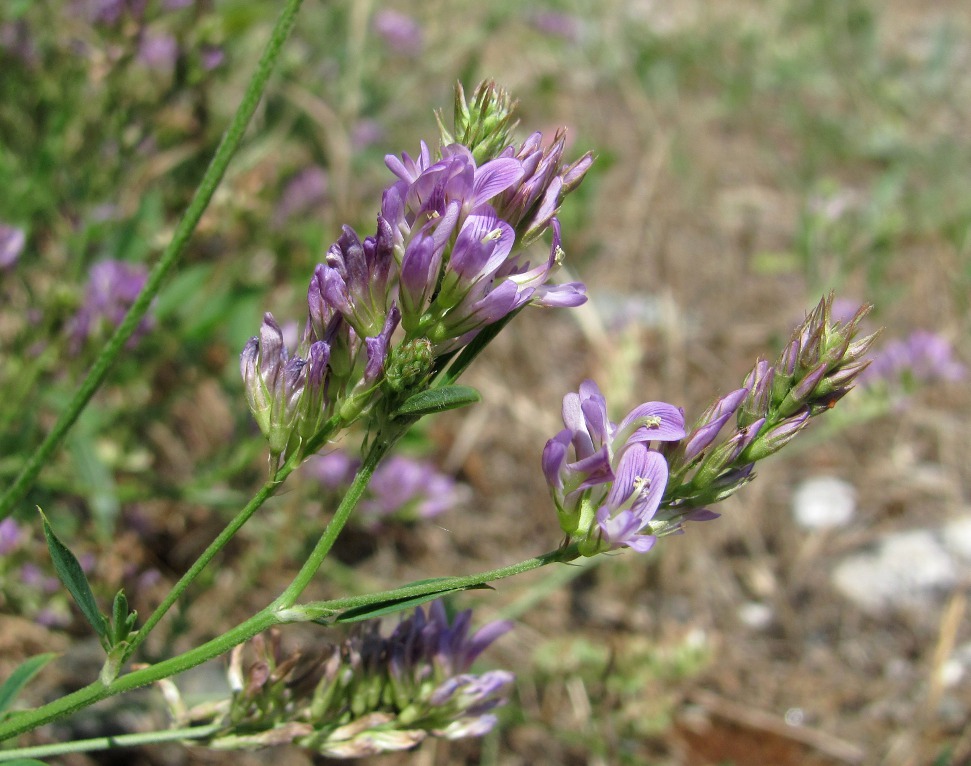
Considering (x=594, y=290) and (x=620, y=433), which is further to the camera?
(x=594, y=290)

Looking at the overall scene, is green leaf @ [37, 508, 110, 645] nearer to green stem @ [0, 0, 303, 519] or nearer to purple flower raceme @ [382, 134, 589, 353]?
green stem @ [0, 0, 303, 519]

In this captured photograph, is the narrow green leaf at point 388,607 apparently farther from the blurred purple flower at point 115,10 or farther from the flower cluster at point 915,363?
the flower cluster at point 915,363

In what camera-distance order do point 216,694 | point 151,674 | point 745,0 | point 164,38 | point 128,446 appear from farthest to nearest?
point 745,0
point 164,38
point 128,446
point 216,694
point 151,674

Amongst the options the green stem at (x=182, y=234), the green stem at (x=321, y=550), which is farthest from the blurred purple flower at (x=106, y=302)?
the green stem at (x=321, y=550)

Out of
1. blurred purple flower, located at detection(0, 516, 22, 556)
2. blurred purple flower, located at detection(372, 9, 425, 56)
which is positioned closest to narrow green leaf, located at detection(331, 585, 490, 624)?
blurred purple flower, located at detection(0, 516, 22, 556)

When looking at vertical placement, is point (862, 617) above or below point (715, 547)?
below

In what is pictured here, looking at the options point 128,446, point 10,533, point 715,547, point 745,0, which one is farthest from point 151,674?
point 745,0

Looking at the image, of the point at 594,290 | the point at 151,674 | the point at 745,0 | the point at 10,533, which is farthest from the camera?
the point at 745,0

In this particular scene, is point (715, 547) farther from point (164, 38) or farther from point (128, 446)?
Result: point (164, 38)
